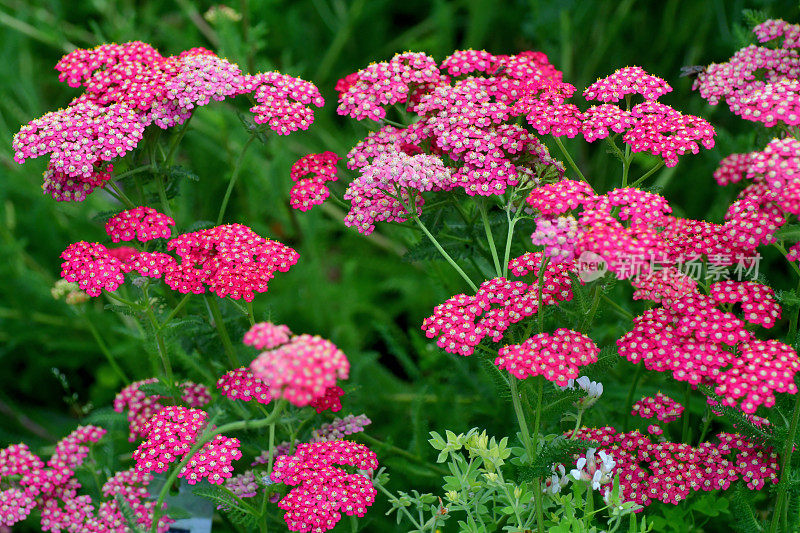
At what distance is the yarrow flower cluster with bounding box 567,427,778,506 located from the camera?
1808mm

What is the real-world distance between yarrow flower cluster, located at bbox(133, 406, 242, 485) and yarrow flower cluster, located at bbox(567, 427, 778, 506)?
0.80 meters

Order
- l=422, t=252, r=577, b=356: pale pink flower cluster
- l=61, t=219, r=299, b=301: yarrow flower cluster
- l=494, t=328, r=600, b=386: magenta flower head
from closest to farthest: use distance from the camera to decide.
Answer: l=494, t=328, r=600, b=386: magenta flower head < l=422, t=252, r=577, b=356: pale pink flower cluster < l=61, t=219, r=299, b=301: yarrow flower cluster

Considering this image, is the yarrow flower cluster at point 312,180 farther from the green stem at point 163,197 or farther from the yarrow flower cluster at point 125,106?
the green stem at point 163,197

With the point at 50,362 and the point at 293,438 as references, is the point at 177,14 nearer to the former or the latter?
the point at 50,362

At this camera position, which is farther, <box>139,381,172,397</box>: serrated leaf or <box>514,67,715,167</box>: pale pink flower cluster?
<box>139,381,172,397</box>: serrated leaf

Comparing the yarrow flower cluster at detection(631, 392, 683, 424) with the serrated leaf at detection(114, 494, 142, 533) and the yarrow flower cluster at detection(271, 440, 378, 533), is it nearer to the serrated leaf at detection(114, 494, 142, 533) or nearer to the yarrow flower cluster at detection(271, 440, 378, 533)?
the yarrow flower cluster at detection(271, 440, 378, 533)

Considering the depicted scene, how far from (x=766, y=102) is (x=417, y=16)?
10.9 ft

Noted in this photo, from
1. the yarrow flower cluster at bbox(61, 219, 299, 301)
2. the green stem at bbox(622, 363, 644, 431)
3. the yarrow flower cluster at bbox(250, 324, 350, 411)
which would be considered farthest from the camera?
the green stem at bbox(622, 363, 644, 431)

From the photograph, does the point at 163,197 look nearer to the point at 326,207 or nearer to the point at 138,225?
the point at 138,225

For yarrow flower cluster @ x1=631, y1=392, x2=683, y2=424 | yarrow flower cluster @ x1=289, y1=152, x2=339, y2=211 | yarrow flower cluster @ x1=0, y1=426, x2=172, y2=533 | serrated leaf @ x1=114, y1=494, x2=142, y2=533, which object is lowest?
yarrow flower cluster @ x1=0, y1=426, x2=172, y2=533

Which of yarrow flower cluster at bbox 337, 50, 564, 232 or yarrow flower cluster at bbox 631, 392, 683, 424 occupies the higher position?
yarrow flower cluster at bbox 337, 50, 564, 232

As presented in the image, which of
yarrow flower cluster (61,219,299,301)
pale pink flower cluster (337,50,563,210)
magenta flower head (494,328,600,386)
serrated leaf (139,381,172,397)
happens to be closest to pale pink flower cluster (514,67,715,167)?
pale pink flower cluster (337,50,563,210)

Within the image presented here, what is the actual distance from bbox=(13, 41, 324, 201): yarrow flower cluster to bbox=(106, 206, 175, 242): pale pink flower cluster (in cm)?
10

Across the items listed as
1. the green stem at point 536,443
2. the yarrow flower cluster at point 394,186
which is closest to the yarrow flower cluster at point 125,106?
the yarrow flower cluster at point 394,186
